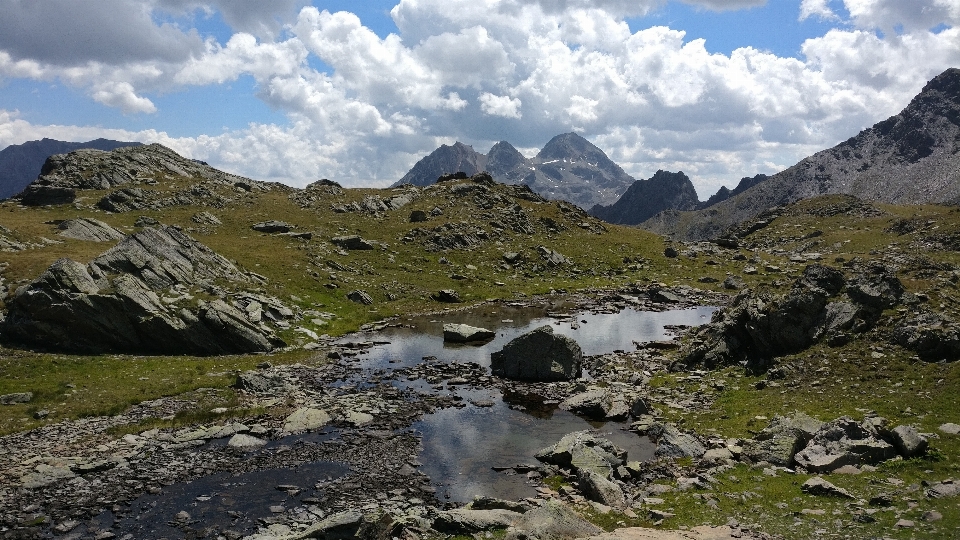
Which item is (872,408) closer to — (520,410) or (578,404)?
(578,404)

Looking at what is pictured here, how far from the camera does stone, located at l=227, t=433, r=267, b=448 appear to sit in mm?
29106

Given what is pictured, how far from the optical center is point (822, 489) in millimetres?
20109

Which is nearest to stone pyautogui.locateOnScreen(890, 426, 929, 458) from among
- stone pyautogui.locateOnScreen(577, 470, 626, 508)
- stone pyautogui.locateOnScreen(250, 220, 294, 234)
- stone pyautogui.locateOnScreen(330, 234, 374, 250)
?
stone pyautogui.locateOnScreen(577, 470, 626, 508)

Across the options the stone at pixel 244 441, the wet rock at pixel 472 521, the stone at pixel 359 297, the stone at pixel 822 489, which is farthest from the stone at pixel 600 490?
the stone at pixel 359 297

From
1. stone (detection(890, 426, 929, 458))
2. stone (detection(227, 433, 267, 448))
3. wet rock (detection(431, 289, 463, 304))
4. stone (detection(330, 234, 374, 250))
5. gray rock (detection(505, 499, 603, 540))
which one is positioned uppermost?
stone (detection(330, 234, 374, 250))

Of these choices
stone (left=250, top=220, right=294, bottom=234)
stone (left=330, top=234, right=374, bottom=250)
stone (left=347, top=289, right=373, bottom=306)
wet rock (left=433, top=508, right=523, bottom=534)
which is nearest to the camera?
wet rock (left=433, top=508, right=523, bottom=534)

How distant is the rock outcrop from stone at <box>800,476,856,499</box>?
144ft

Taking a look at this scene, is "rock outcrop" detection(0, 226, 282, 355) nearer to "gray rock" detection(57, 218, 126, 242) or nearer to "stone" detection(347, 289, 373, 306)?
"stone" detection(347, 289, 373, 306)

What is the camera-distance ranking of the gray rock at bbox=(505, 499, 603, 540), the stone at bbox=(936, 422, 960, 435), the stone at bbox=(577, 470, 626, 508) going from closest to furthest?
the gray rock at bbox=(505, 499, 603, 540) < the stone at bbox=(936, 422, 960, 435) < the stone at bbox=(577, 470, 626, 508)

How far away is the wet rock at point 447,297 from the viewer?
257ft

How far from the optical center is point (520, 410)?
3606 centimetres

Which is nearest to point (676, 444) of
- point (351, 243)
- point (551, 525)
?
point (551, 525)

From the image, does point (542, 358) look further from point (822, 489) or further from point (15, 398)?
point (15, 398)

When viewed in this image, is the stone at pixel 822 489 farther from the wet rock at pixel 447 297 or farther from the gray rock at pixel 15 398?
the wet rock at pixel 447 297
